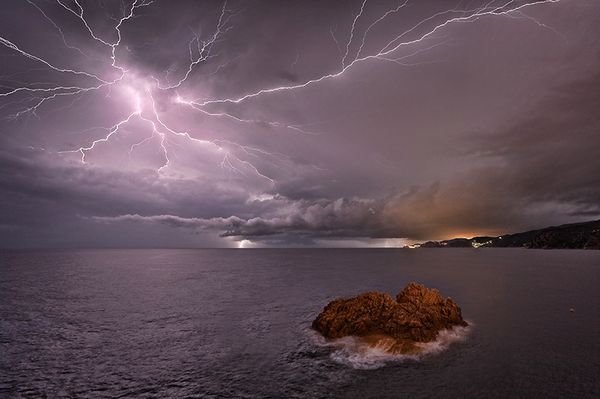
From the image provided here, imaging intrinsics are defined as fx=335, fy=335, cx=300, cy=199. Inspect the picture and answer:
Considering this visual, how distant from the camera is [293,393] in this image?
1755cm

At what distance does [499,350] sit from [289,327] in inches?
660

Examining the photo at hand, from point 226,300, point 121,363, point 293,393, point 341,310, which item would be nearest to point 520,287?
point 341,310

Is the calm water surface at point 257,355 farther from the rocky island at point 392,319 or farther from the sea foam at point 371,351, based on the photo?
the rocky island at point 392,319

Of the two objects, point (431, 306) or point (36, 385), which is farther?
point (431, 306)

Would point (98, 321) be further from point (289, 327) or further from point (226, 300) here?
point (289, 327)

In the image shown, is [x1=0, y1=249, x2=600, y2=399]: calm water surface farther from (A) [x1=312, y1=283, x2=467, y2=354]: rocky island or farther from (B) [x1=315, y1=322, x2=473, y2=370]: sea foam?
(A) [x1=312, y1=283, x2=467, y2=354]: rocky island

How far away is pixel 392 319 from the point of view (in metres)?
25.7

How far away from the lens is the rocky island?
24.6 metres

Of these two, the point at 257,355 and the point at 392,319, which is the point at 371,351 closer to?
the point at 392,319

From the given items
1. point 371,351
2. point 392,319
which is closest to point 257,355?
point 371,351

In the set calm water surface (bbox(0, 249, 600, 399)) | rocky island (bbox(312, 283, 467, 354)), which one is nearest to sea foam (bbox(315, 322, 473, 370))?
rocky island (bbox(312, 283, 467, 354))

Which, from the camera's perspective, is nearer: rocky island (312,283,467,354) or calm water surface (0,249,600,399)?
calm water surface (0,249,600,399)

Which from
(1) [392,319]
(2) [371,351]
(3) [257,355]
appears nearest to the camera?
(2) [371,351]

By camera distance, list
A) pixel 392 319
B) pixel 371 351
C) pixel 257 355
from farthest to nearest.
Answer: pixel 392 319 → pixel 257 355 → pixel 371 351
